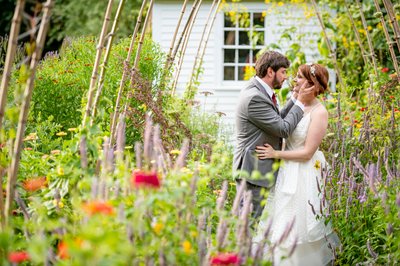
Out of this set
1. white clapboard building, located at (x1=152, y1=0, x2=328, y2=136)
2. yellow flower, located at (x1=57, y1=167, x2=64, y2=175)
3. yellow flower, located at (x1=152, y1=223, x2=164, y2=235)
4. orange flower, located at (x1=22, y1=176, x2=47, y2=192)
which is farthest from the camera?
white clapboard building, located at (x1=152, y1=0, x2=328, y2=136)

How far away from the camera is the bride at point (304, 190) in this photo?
A: 4.53 m

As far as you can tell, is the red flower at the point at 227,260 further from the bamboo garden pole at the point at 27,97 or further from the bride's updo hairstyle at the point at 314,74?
the bride's updo hairstyle at the point at 314,74

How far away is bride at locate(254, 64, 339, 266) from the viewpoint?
4527 millimetres

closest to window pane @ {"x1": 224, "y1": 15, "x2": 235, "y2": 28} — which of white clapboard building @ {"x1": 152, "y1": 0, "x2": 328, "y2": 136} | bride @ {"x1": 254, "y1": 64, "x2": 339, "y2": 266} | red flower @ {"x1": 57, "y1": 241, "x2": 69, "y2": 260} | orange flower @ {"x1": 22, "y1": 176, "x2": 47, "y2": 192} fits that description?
white clapboard building @ {"x1": 152, "y1": 0, "x2": 328, "y2": 136}

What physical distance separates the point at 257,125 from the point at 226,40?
9.18m

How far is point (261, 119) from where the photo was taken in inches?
170

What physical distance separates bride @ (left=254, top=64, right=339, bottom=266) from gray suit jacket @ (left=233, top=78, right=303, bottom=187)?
0.12m

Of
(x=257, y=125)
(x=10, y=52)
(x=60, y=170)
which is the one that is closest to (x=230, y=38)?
(x=257, y=125)

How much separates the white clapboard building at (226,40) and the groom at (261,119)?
8.24m

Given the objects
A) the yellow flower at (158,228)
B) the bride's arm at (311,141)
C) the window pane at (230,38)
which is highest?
the window pane at (230,38)

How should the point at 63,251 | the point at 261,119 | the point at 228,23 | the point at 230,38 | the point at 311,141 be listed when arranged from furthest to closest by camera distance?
the point at 228,23
the point at 230,38
the point at 311,141
the point at 261,119
the point at 63,251

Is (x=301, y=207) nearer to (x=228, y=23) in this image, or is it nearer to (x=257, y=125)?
(x=257, y=125)

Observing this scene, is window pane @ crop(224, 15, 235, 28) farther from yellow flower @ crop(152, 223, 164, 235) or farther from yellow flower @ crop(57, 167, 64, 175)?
yellow flower @ crop(152, 223, 164, 235)

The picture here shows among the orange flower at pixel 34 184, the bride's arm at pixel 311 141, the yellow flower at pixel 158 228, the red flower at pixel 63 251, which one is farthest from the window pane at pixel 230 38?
the red flower at pixel 63 251
